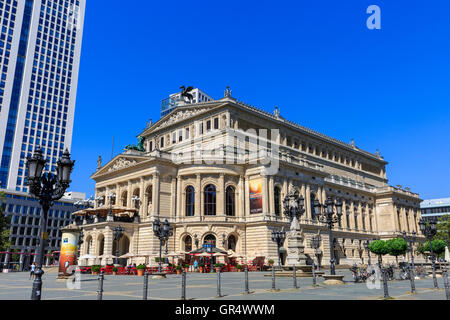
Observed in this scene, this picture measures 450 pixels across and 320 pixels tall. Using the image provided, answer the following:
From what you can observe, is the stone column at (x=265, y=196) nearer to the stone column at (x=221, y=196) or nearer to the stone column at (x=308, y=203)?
the stone column at (x=221, y=196)

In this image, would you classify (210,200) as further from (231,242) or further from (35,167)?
(35,167)

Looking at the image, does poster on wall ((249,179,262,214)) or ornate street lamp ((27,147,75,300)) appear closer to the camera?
ornate street lamp ((27,147,75,300))

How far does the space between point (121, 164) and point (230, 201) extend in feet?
61.5

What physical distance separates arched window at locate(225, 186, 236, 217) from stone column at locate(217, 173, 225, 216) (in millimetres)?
1259

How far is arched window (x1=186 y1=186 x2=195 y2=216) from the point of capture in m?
54.2

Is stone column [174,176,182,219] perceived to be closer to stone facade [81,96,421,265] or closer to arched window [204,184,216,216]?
stone facade [81,96,421,265]

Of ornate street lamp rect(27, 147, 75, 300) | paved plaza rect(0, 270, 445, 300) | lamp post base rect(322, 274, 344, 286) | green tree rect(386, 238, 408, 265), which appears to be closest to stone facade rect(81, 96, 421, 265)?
green tree rect(386, 238, 408, 265)

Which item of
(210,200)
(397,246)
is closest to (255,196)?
(210,200)

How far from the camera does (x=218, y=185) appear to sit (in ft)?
177

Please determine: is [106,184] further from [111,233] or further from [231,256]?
[231,256]

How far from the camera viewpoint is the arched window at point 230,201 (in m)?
54.4

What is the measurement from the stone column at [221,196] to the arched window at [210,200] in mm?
795

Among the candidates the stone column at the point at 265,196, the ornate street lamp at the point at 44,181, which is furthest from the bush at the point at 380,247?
the ornate street lamp at the point at 44,181

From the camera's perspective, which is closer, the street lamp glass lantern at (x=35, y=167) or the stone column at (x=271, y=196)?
the street lamp glass lantern at (x=35, y=167)
